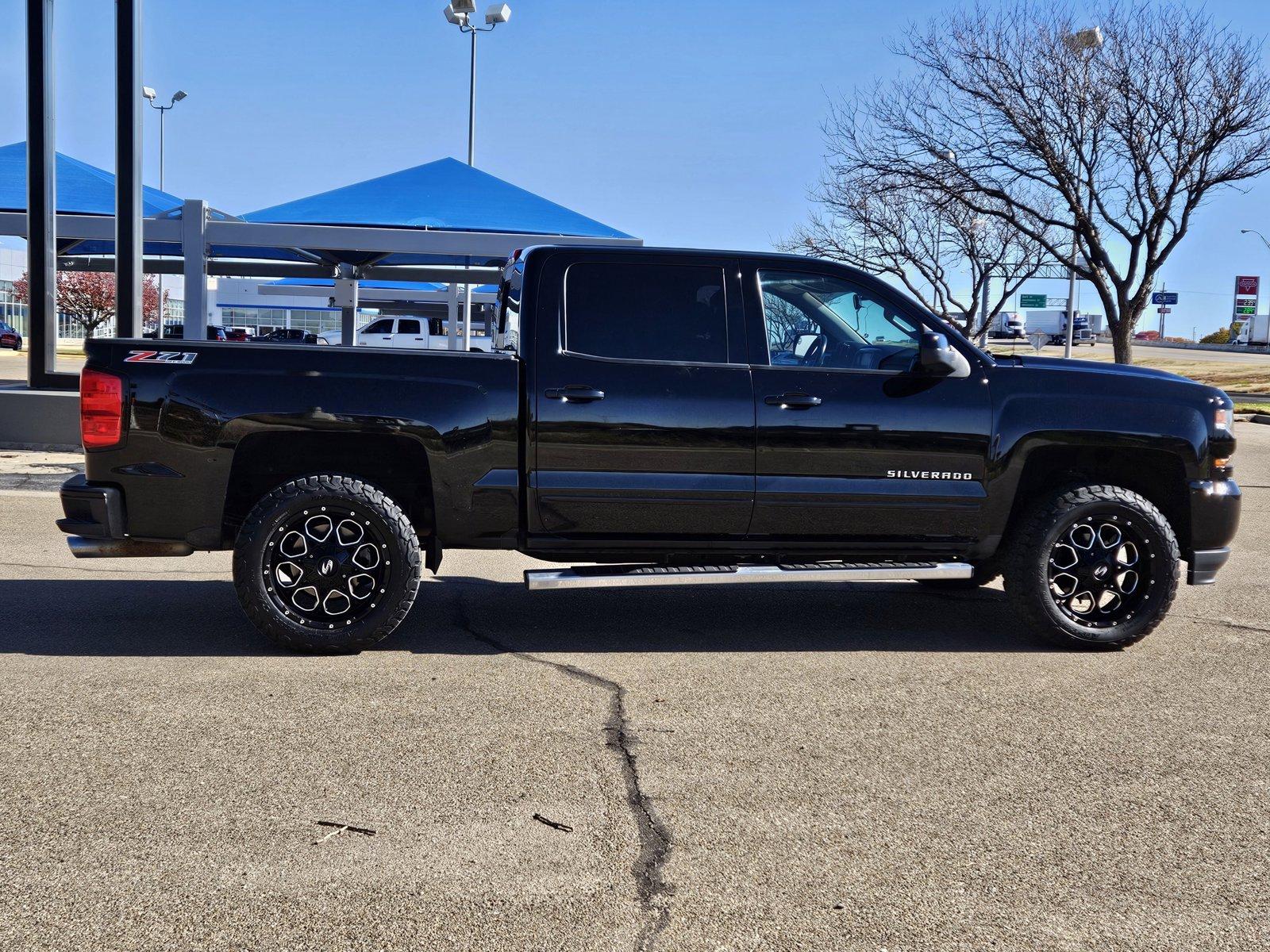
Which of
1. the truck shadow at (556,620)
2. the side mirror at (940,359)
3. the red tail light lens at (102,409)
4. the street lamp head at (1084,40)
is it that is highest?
the street lamp head at (1084,40)

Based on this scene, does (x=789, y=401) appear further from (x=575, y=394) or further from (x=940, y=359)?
(x=575, y=394)

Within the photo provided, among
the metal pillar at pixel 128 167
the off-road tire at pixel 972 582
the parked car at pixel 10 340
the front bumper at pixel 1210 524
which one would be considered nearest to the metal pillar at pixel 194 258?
the metal pillar at pixel 128 167

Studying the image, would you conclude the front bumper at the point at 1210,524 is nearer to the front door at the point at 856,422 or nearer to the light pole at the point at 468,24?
the front door at the point at 856,422

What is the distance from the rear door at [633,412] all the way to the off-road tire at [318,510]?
25.1 inches

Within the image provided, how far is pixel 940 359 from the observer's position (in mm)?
5629

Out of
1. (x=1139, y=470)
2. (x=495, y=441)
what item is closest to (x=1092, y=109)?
(x=1139, y=470)

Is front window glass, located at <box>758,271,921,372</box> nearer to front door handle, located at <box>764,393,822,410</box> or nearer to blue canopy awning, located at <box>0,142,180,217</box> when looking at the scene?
front door handle, located at <box>764,393,822,410</box>

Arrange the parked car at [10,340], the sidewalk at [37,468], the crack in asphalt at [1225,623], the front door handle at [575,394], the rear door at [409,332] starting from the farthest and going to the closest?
1. the parked car at [10,340]
2. the rear door at [409,332]
3. the sidewalk at [37,468]
4. the crack in asphalt at [1225,623]
5. the front door handle at [575,394]

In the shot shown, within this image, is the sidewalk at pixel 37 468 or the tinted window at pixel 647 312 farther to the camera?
the sidewalk at pixel 37 468

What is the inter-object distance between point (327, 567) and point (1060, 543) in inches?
137

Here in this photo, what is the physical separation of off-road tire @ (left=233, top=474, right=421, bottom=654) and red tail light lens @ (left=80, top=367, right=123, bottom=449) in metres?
0.70

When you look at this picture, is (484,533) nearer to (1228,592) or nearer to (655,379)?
(655,379)

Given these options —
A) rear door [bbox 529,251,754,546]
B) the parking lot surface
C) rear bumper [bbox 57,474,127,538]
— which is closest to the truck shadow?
the parking lot surface

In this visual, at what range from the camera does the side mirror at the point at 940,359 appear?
562cm
